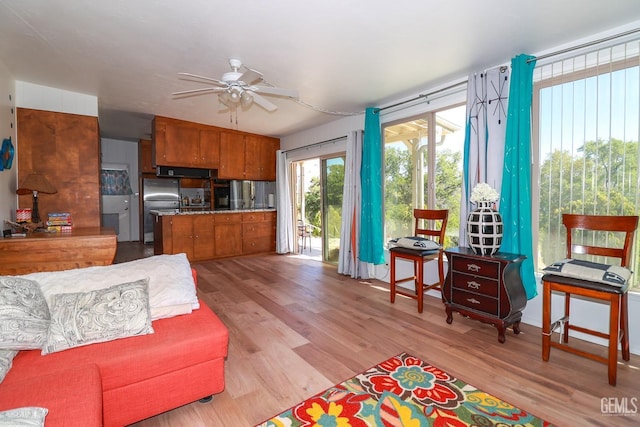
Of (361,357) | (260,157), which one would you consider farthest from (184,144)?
(361,357)

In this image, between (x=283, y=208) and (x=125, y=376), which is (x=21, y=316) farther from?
(x=283, y=208)

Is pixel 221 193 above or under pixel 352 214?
above

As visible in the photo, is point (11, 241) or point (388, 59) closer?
point (11, 241)

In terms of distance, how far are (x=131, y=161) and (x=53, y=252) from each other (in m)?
5.57

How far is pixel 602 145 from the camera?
2.29 m

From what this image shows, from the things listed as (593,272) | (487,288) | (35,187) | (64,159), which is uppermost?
(64,159)

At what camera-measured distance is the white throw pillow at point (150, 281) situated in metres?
1.68

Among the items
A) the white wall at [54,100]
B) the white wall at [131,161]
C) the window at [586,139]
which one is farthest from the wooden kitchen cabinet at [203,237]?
the window at [586,139]

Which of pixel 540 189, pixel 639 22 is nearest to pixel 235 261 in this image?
pixel 540 189

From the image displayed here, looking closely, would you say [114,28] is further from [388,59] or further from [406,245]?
[406,245]

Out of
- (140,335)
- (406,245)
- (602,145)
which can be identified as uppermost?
(602,145)

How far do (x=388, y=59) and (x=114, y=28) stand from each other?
2276 millimetres

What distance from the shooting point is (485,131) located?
2.79m

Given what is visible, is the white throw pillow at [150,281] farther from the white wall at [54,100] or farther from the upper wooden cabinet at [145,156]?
the upper wooden cabinet at [145,156]
